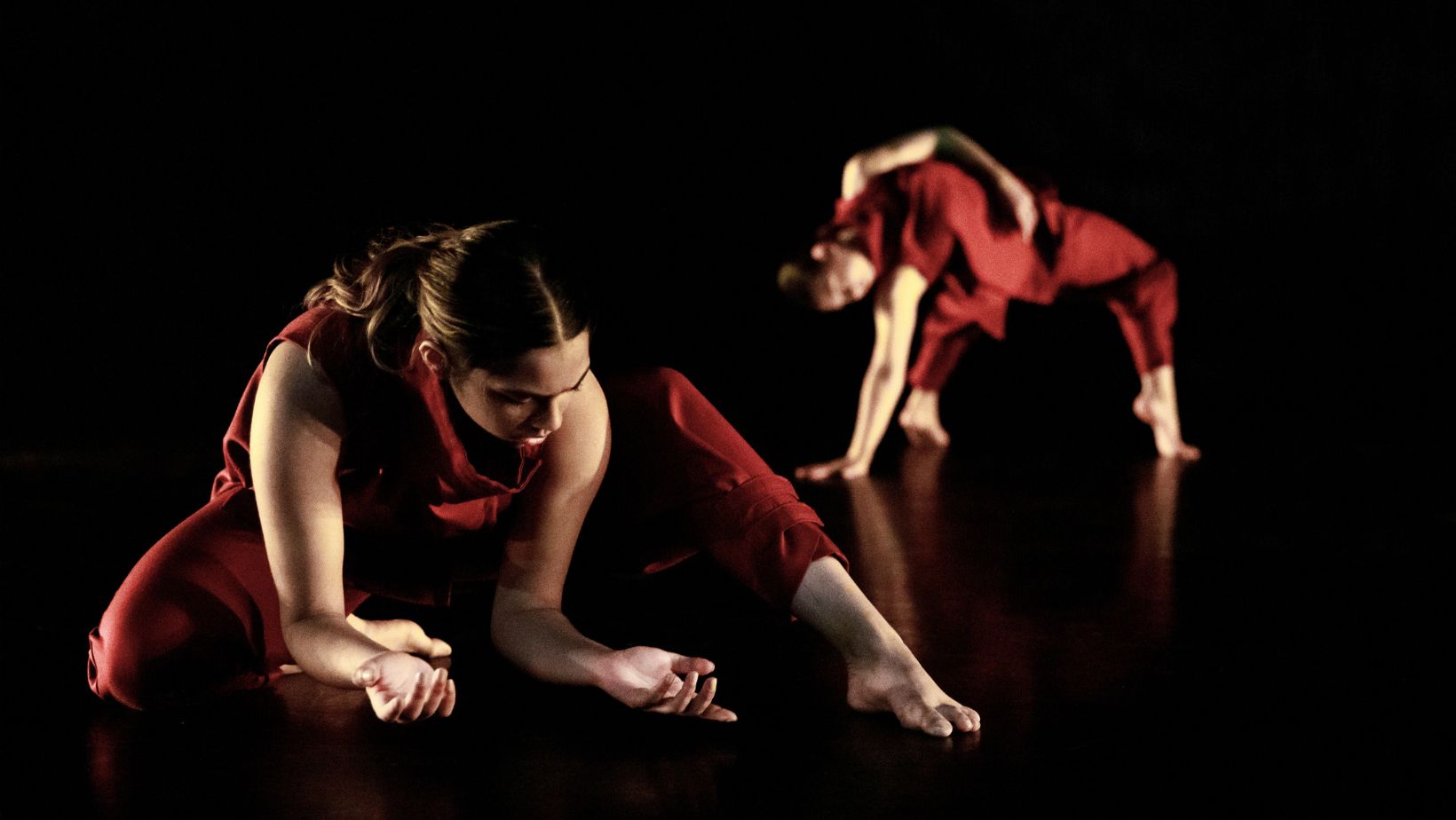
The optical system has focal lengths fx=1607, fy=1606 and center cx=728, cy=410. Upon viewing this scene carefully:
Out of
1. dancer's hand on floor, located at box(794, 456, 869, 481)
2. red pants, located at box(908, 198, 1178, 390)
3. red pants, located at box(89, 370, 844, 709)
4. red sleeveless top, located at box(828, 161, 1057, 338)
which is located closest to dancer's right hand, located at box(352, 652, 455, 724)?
red pants, located at box(89, 370, 844, 709)

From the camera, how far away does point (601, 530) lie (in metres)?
1.56

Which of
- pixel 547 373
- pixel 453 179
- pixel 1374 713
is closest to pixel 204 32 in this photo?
pixel 453 179

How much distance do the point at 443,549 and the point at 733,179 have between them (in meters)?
2.92

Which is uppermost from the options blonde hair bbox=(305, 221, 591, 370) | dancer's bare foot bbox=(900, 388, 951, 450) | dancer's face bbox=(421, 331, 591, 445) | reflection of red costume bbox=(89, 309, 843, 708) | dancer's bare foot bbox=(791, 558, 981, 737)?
blonde hair bbox=(305, 221, 591, 370)

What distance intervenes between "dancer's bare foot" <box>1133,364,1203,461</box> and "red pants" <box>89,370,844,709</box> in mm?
1953

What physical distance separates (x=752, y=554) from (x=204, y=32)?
2.88m

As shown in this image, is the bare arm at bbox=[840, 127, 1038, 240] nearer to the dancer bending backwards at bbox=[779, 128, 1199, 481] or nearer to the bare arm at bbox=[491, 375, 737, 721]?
the dancer bending backwards at bbox=[779, 128, 1199, 481]

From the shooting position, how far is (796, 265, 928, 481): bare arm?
3.05m

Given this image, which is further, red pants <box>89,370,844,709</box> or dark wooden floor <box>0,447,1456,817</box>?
red pants <box>89,370,844,709</box>

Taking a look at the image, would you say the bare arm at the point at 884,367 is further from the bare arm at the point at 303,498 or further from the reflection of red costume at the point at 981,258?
the bare arm at the point at 303,498

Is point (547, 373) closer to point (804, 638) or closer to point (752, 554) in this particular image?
point (752, 554)

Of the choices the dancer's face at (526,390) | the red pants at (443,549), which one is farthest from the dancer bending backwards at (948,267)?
the dancer's face at (526,390)

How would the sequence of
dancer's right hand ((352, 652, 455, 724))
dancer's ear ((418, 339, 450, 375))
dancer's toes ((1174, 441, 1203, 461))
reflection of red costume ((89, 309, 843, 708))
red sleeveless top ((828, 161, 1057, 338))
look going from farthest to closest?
dancer's toes ((1174, 441, 1203, 461)), red sleeveless top ((828, 161, 1057, 338)), reflection of red costume ((89, 309, 843, 708)), dancer's ear ((418, 339, 450, 375)), dancer's right hand ((352, 652, 455, 724))

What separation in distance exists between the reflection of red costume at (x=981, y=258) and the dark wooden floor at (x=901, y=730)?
843 millimetres
